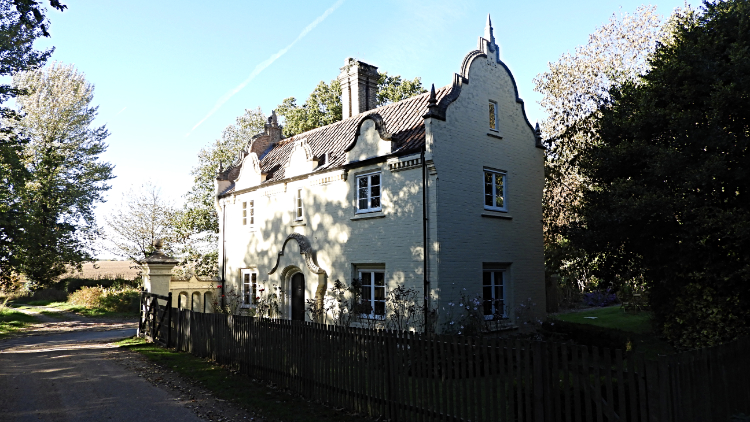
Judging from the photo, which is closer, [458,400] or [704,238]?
[458,400]

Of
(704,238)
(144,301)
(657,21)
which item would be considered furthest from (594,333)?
(144,301)

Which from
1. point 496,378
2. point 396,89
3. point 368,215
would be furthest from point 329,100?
point 496,378

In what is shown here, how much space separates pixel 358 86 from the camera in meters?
22.4

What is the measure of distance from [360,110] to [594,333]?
1297 centimetres

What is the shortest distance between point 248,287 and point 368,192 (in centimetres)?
933

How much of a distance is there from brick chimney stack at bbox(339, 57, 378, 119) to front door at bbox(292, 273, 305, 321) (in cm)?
772

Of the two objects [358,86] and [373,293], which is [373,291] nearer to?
[373,293]

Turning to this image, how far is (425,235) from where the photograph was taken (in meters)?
15.2

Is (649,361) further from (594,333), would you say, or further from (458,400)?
(594,333)

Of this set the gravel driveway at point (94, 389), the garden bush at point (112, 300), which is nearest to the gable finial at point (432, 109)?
the gravel driveway at point (94, 389)

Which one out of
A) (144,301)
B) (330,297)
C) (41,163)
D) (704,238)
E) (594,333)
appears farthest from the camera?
(41,163)

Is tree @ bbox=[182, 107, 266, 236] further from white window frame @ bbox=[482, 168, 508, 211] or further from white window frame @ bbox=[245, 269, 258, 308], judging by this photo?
white window frame @ bbox=[482, 168, 508, 211]

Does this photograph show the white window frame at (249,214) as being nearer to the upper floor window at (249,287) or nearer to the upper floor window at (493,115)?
the upper floor window at (249,287)

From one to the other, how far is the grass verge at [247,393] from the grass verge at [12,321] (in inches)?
550
